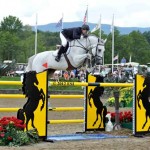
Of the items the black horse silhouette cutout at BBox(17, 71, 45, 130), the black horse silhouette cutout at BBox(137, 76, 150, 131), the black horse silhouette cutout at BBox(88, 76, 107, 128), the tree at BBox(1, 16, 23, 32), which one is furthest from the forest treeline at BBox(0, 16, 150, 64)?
the black horse silhouette cutout at BBox(17, 71, 45, 130)

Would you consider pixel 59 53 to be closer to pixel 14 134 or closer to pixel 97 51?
pixel 97 51

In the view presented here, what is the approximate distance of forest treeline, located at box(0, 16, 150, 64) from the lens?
66750 millimetres

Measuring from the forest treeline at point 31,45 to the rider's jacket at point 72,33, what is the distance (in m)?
47.4

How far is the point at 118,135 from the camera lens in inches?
402

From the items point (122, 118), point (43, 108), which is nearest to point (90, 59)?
point (122, 118)

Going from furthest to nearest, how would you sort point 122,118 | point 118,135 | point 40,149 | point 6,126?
point 122,118 < point 118,135 < point 6,126 < point 40,149

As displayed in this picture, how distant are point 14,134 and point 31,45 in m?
67.2

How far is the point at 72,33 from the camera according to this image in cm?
1338

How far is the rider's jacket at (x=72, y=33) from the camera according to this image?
1311 centimetres

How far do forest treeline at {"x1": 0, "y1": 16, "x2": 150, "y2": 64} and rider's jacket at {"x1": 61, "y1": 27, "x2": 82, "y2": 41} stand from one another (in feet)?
155

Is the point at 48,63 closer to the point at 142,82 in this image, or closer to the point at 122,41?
the point at 142,82

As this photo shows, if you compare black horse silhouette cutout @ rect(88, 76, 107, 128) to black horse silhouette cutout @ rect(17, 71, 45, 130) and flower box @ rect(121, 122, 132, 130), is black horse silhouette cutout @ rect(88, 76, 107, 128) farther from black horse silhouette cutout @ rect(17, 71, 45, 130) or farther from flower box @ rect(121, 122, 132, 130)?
black horse silhouette cutout @ rect(17, 71, 45, 130)

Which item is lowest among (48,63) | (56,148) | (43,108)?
(56,148)

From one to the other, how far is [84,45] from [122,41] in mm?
66541
